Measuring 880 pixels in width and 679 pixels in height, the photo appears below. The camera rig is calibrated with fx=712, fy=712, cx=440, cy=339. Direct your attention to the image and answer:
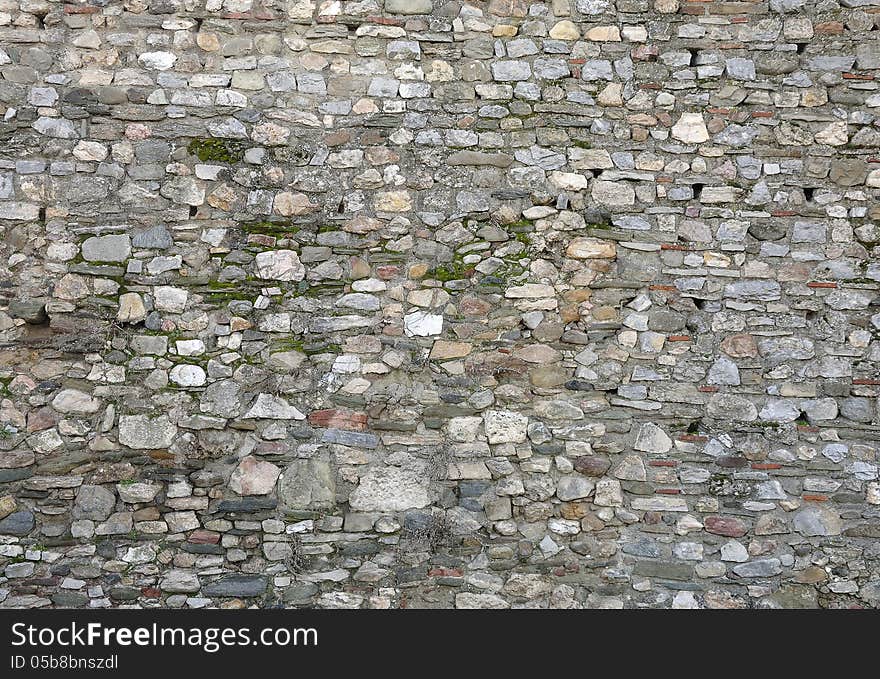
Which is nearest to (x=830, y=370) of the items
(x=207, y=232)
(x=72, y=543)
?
(x=207, y=232)

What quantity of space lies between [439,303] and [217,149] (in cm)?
145

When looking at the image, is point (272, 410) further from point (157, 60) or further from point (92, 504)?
point (157, 60)

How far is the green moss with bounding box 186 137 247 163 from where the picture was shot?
382 cm

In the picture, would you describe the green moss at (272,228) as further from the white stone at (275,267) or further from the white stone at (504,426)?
the white stone at (504,426)

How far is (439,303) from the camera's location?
152 inches

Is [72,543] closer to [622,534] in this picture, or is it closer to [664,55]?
[622,534]

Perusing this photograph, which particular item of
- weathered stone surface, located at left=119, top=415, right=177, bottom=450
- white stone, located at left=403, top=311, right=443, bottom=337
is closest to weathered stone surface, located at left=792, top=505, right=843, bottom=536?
white stone, located at left=403, top=311, right=443, bottom=337

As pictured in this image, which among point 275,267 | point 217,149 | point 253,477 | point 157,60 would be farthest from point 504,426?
point 157,60

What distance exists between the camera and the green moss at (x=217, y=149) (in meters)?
3.82

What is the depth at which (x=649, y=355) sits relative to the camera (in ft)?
12.8

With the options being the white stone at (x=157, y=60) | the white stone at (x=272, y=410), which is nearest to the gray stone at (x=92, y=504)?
the white stone at (x=272, y=410)

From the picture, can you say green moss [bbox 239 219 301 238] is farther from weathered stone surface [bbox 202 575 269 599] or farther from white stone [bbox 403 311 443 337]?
weathered stone surface [bbox 202 575 269 599]

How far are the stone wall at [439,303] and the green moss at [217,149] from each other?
2 centimetres

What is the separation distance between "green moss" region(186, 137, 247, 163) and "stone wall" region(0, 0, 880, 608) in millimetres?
15
